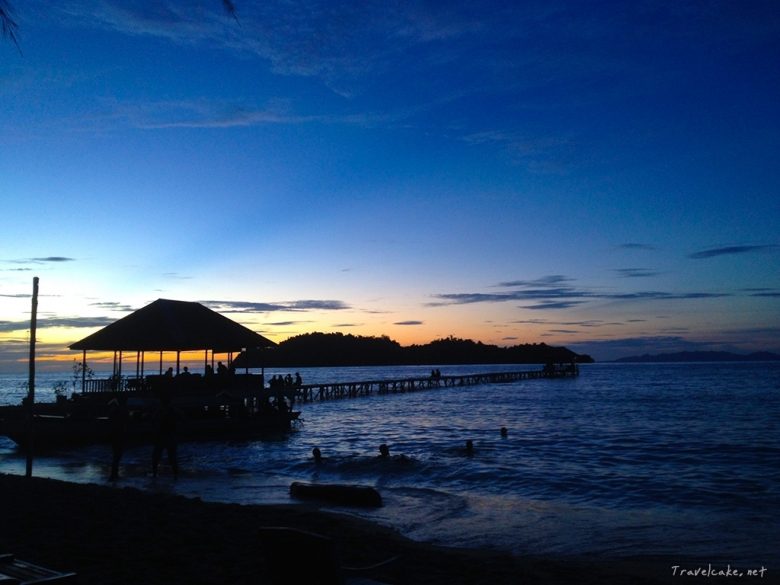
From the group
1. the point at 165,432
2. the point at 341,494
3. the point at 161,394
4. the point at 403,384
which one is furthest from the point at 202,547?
the point at 403,384

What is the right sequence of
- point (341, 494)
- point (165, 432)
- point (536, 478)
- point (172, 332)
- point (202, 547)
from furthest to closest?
point (172, 332)
point (536, 478)
point (165, 432)
point (341, 494)
point (202, 547)

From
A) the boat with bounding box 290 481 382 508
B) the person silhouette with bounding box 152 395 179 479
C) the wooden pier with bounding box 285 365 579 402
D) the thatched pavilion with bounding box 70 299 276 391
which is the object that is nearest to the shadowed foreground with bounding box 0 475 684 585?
the boat with bounding box 290 481 382 508

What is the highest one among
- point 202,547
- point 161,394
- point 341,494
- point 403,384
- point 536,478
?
point 161,394

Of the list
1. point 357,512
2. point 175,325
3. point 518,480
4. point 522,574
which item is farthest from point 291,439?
point 522,574

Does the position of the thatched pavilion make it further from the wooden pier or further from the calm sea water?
the wooden pier

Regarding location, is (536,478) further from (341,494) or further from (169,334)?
(169,334)

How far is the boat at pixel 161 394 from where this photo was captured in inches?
920

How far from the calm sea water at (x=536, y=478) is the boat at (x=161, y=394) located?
121cm

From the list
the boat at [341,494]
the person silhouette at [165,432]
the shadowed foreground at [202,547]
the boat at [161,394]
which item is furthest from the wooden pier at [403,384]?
the shadowed foreground at [202,547]

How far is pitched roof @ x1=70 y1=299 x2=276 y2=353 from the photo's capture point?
2589cm

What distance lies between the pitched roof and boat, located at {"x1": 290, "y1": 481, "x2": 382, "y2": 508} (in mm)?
13349

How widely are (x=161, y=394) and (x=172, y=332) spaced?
2683 mm

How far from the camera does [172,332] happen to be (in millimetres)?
26219

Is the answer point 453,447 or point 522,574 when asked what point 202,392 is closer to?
point 453,447
